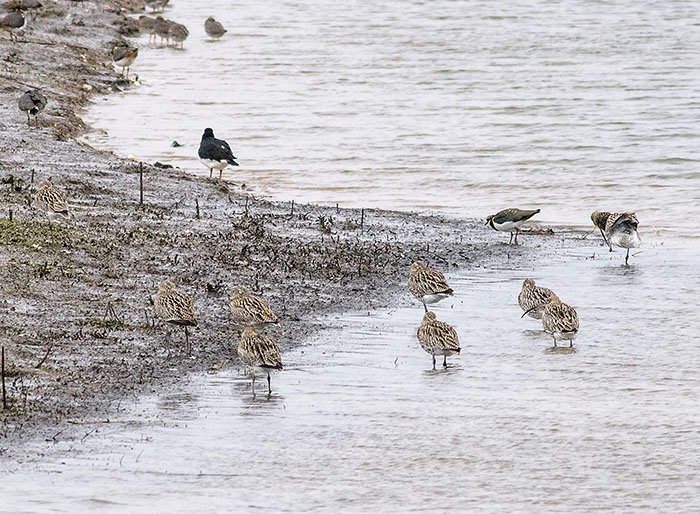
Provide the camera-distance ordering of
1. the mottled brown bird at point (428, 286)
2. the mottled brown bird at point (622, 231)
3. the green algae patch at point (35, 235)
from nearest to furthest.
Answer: the mottled brown bird at point (428, 286)
the green algae patch at point (35, 235)
the mottled brown bird at point (622, 231)

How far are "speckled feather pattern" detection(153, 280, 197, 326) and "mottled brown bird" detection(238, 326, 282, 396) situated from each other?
0.74m

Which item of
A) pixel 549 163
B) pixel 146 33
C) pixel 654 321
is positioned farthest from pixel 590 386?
pixel 146 33

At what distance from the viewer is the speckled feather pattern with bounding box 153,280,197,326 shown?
433 inches

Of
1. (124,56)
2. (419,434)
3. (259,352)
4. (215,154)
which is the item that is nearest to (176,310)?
(259,352)

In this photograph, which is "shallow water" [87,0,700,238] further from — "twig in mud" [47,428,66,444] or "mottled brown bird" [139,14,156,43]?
"twig in mud" [47,428,66,444]

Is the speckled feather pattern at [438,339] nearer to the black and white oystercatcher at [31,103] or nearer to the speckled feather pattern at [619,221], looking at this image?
the speckled feather pattern at [619,221]

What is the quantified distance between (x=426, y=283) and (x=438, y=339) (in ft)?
6.08

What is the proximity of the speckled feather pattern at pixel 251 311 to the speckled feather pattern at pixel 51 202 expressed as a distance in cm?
310

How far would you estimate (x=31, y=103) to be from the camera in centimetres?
2166

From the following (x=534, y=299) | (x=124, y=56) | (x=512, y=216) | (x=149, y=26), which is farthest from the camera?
(x=149, y=26)

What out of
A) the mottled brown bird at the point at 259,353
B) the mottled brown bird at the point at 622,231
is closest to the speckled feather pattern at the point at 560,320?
the mottled brown bird at the point at 259,353

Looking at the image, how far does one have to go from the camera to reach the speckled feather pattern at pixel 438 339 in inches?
430

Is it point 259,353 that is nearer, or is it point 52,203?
point 259,353

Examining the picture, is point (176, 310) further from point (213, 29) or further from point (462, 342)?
point (213, 29)
